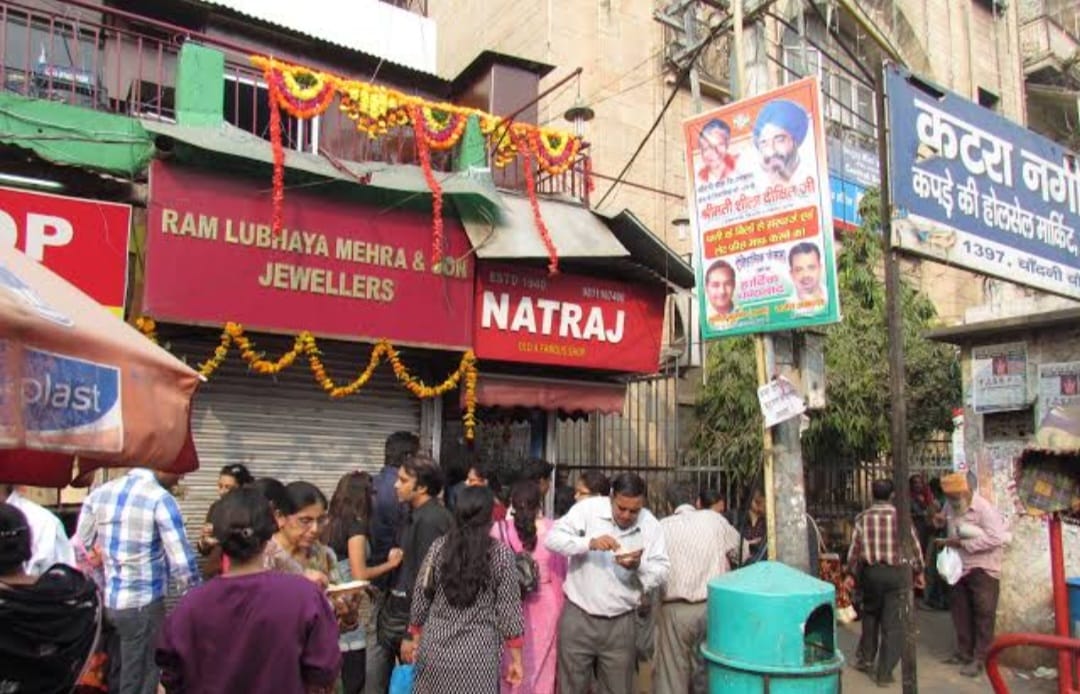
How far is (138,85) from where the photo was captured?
8.05m

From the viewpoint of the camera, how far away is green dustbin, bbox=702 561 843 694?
186 inches

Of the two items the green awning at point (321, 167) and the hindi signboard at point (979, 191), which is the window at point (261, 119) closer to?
the green awning at point (321, 167)

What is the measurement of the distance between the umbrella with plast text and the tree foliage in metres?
8.97

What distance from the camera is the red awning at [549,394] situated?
28.9ft

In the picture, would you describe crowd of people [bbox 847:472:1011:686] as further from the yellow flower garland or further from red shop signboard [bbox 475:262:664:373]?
the yellow flower garland

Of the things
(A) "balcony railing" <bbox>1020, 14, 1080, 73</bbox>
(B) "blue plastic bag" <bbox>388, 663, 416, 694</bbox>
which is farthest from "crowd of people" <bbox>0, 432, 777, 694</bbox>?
(A) "balcony railing" <bbox>1020, 14, 1080, 73</bbox>

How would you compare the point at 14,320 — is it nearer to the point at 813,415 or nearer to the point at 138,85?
A: the point at 138,85

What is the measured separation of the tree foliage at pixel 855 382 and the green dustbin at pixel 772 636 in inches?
232

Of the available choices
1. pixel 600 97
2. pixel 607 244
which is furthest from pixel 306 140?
pixel 600 97

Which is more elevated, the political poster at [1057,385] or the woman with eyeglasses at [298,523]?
the political poster at [1057,385]

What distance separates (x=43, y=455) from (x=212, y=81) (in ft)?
17.5

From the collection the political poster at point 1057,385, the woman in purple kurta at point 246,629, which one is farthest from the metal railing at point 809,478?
the woman in purple kurta at point 246,629

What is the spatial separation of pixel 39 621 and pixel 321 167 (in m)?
5.49

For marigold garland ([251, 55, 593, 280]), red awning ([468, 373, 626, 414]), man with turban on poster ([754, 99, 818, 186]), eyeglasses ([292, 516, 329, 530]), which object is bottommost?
eyeglasses ([292, 516, 329, 530])
